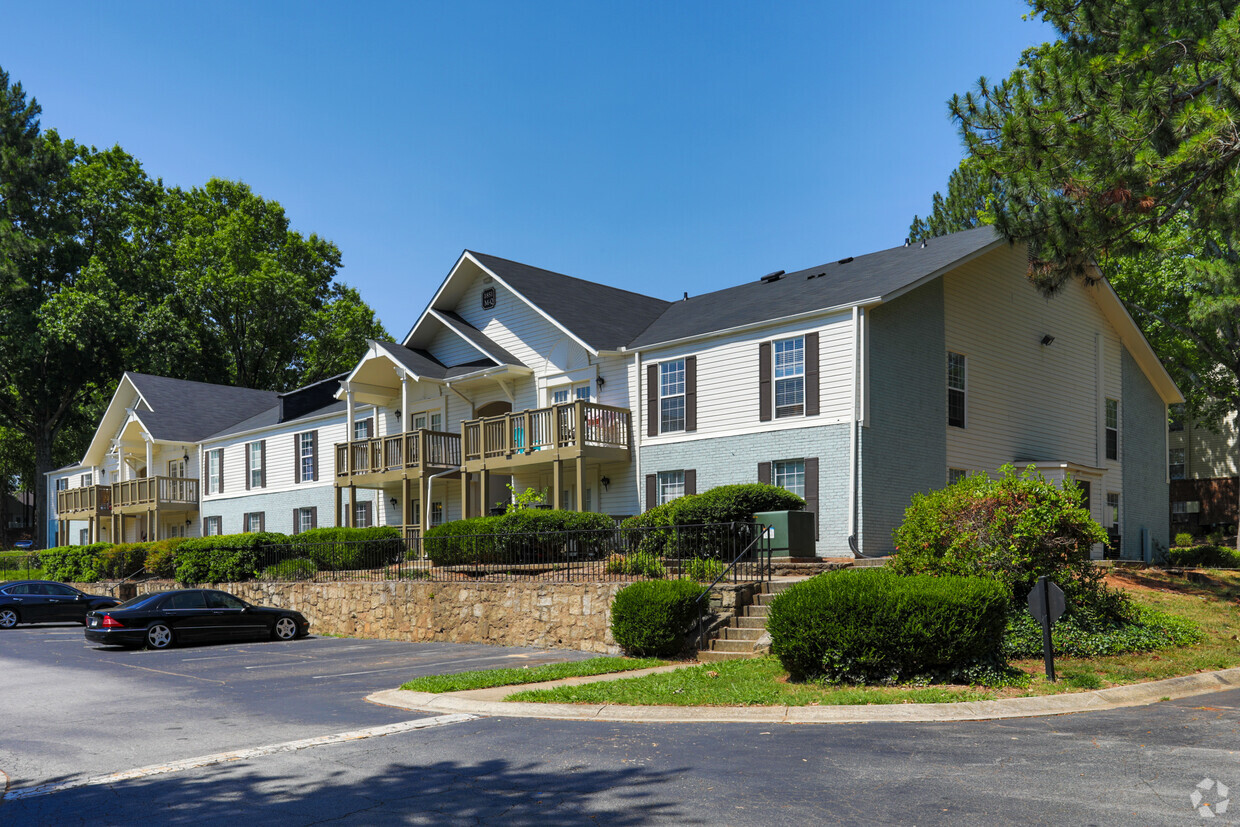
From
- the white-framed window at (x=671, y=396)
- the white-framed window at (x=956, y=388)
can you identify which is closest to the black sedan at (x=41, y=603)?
the white-framed window at (x=671, y=396)

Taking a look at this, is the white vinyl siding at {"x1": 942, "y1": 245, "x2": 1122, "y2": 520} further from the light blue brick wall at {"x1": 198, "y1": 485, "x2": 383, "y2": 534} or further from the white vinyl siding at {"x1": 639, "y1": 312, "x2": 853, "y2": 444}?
the light blue brick wall at {"x1": 198, "y1": 485, "x2": 383, "y2": 534}

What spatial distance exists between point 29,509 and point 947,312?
8721 centimetres

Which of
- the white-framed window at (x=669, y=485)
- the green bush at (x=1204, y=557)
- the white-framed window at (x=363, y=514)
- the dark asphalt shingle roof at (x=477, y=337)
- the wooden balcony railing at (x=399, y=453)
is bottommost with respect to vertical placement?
the green bush at (x=1204, y=557)

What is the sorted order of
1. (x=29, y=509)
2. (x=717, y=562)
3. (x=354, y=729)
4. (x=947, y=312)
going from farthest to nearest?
(x=29, y=509) → (x=947, y=312) → (x=717, y=562) → (x=354, y=729)

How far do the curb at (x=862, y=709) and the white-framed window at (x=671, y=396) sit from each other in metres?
13.8

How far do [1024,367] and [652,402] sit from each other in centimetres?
1035

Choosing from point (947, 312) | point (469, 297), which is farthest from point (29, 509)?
point (947, 312)

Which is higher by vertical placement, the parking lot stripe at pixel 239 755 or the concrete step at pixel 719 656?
the parking lot stripe at pixel 239 755

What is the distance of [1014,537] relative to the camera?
13.9 meters

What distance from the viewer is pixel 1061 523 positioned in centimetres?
1393

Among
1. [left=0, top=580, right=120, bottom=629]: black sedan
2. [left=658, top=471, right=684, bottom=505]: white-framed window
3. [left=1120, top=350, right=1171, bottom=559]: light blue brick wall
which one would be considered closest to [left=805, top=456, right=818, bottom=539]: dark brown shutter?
[left=658, top=471, right=684, bottom=505]: white-framed window

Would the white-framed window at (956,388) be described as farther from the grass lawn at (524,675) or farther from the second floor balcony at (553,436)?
the grass lawn at (524,675)

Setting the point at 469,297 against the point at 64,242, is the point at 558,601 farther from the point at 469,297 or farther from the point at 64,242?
the point at 64,242

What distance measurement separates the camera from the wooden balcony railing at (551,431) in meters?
25.4
